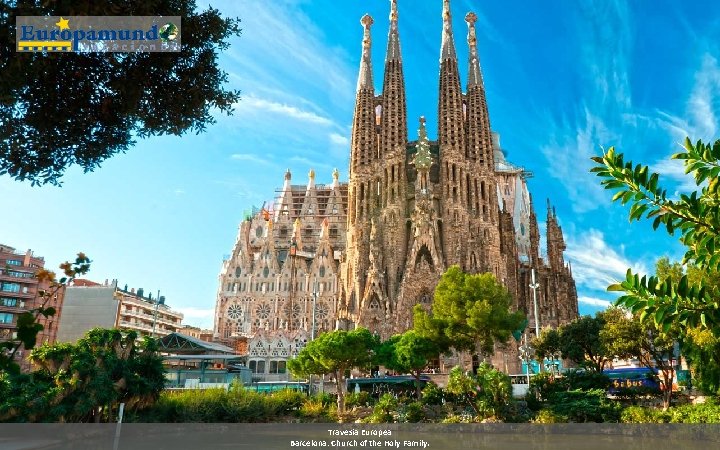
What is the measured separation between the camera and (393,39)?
6144 cm

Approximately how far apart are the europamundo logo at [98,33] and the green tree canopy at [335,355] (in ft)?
68.1

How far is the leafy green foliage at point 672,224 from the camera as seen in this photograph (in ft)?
12.3

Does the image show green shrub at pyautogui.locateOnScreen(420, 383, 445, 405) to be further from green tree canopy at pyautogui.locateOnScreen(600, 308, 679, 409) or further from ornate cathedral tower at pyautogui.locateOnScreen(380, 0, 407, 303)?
ornate cathedral tower at pyautogui.locateOnScreen(380, 0, 407, 303)

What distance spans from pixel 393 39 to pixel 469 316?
4344 centimetres

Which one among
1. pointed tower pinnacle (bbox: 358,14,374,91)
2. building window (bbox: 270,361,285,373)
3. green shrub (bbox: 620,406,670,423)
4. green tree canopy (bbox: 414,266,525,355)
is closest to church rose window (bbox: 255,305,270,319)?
building window (bbox: 270,361,285,373)

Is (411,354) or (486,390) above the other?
(411,354)

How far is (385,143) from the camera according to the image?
188 ft

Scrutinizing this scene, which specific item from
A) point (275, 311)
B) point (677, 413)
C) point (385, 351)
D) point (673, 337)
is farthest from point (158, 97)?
point (275, 311)

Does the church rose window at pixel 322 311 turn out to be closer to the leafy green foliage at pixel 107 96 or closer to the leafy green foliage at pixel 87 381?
the leafy green foliage at pixel 87 381

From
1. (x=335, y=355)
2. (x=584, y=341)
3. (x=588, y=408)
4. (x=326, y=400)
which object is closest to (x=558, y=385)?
(x=584, y=341)

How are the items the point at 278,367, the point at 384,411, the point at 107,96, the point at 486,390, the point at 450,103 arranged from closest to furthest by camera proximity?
the point at 107,96 → the point at 486,390 → the point at 384,411 → the point at 278,367 → the point at 450,103

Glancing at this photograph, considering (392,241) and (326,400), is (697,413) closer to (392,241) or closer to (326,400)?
(326,400)

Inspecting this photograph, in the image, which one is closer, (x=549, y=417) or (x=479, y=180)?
(x=549, y=417)

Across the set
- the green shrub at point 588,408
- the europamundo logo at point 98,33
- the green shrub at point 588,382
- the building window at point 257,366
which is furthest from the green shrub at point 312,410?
the building window at point 257,366
